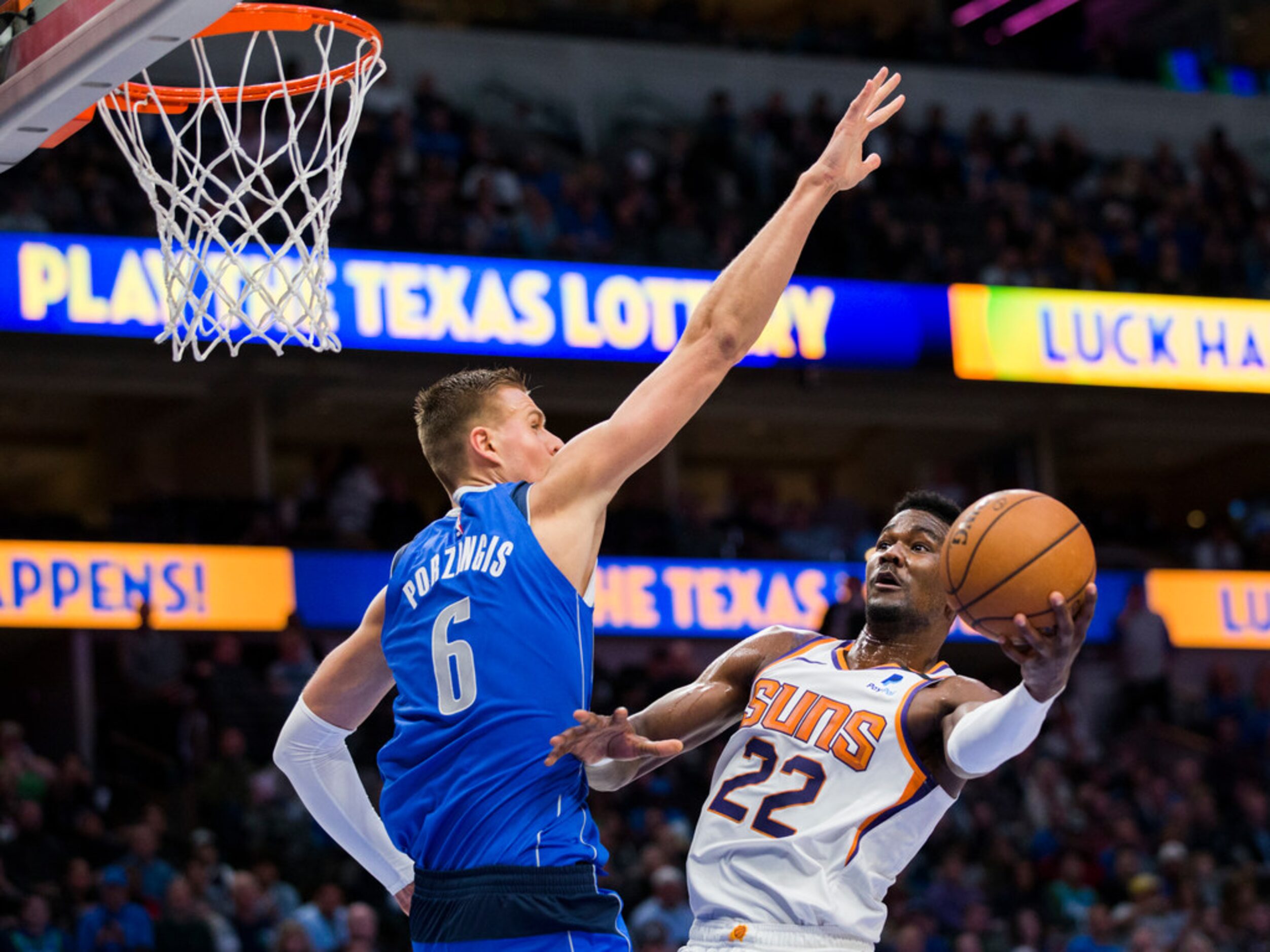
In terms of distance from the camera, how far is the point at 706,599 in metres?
16.2

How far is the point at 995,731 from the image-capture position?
410 centimetres

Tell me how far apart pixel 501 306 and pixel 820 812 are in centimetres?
1111

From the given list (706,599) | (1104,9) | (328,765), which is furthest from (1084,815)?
(1104,9)

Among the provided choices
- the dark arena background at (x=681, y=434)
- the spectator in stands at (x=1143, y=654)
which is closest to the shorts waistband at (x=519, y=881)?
the dark arena background at (x=681, y=434)

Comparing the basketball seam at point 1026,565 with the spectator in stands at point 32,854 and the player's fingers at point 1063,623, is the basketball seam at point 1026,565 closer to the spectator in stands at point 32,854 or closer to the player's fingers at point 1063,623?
the player's fingers at point 1063,623

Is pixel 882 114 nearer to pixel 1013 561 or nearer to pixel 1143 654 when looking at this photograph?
pixel 1013 561

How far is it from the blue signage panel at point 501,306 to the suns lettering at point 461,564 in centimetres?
982

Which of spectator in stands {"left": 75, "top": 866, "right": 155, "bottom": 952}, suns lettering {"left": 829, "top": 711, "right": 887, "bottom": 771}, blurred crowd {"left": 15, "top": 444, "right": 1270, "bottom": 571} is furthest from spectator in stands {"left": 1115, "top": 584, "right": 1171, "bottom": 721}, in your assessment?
suns lettering {"left": 829, "top": 711, "right": 887, "bottom": 771}

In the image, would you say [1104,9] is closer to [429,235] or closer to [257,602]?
[429,235]

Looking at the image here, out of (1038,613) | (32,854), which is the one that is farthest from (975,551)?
(32,854)

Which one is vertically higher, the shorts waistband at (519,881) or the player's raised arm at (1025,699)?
the player's raised arm at (1025,699)

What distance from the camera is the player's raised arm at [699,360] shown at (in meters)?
3.90

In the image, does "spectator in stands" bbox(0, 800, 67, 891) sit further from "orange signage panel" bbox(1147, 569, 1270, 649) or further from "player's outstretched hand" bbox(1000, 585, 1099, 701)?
"orange signage panel" bbox(1147, 569, 1270, 649)

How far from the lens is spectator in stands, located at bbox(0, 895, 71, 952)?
10.2 metres
